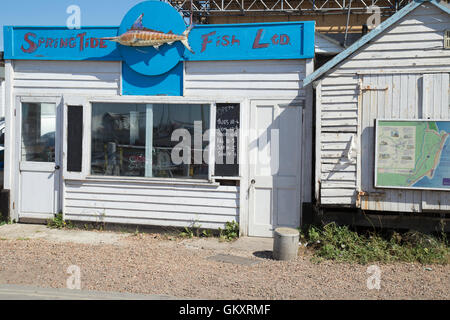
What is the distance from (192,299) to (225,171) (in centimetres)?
330

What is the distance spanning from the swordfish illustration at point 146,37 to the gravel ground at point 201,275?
139 inches

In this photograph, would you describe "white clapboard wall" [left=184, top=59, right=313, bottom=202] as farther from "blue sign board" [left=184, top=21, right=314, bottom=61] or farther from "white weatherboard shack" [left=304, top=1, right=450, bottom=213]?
"white weatherboard shack" [left=304, top=1, right=450, bottom=213]

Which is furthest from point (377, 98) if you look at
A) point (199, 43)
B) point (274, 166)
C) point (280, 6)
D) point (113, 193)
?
point (280, 6)

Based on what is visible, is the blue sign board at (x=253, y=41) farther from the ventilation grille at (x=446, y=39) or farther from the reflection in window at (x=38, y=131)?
the reflection in window at (x=38, y=131)

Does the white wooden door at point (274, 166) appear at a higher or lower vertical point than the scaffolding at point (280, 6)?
lower

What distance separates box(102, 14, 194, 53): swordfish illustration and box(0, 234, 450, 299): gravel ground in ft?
11.6

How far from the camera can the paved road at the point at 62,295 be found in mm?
5258

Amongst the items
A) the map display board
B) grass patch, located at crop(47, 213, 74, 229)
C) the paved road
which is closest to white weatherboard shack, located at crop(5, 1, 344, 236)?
grass patch, located at crop(47, 213, 74, 229)

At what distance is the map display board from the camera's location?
6.98m

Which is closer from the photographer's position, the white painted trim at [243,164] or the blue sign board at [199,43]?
the blue sign board at [199,43]

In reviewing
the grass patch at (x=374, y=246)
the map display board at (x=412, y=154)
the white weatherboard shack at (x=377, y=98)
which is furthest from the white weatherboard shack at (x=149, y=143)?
the map display board at (x=412, y=154)

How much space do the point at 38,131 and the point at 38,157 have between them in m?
0.50
